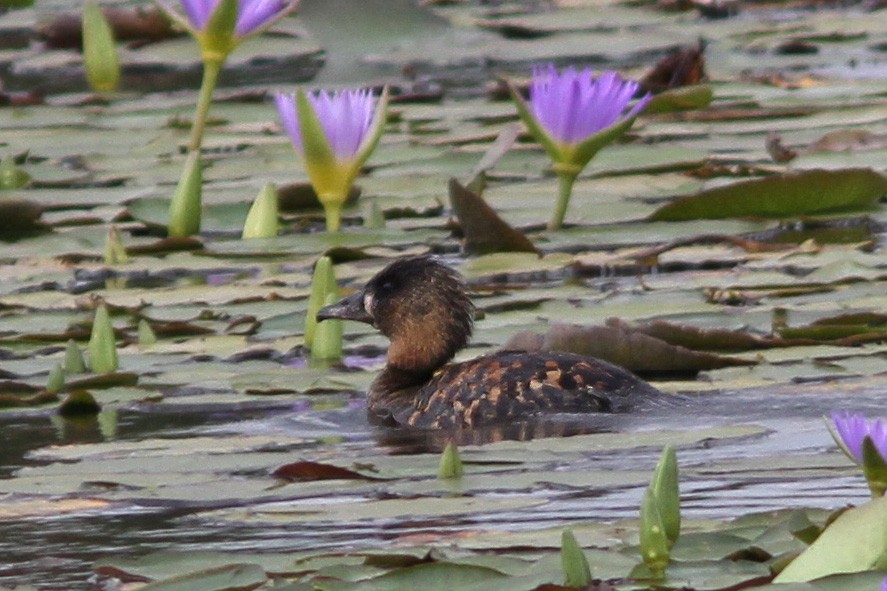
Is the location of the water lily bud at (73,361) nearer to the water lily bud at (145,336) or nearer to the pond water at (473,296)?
the pond water at (473,296)

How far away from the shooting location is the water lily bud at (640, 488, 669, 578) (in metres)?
3.39

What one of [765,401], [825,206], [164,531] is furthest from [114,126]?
[164,531]

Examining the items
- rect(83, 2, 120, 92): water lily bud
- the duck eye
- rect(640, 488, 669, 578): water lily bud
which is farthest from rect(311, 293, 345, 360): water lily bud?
rect(83, 2, 120, 92): water lily bud

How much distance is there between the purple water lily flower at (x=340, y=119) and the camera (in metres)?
7.20

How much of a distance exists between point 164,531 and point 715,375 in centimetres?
207

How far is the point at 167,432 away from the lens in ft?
18.2

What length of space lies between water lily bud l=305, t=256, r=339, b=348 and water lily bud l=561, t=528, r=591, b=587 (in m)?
2.97

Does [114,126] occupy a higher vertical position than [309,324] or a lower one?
higher

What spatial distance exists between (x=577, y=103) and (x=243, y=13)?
58.3 inches

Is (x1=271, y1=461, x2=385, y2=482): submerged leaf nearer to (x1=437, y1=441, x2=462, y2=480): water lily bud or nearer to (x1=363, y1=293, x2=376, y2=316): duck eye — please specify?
(x1=437, y1=441, x2=462, y2=480): water lily bud

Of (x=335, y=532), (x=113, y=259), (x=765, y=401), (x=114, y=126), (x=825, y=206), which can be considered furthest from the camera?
(x=114, y=126)

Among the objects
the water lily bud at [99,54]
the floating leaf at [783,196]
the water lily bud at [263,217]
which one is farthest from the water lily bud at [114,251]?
the water lily bud at [99,54]

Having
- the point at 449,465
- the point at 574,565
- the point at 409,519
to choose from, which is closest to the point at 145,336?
the point at 449,465

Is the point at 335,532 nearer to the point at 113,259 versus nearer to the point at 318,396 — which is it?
the point at 318,396
